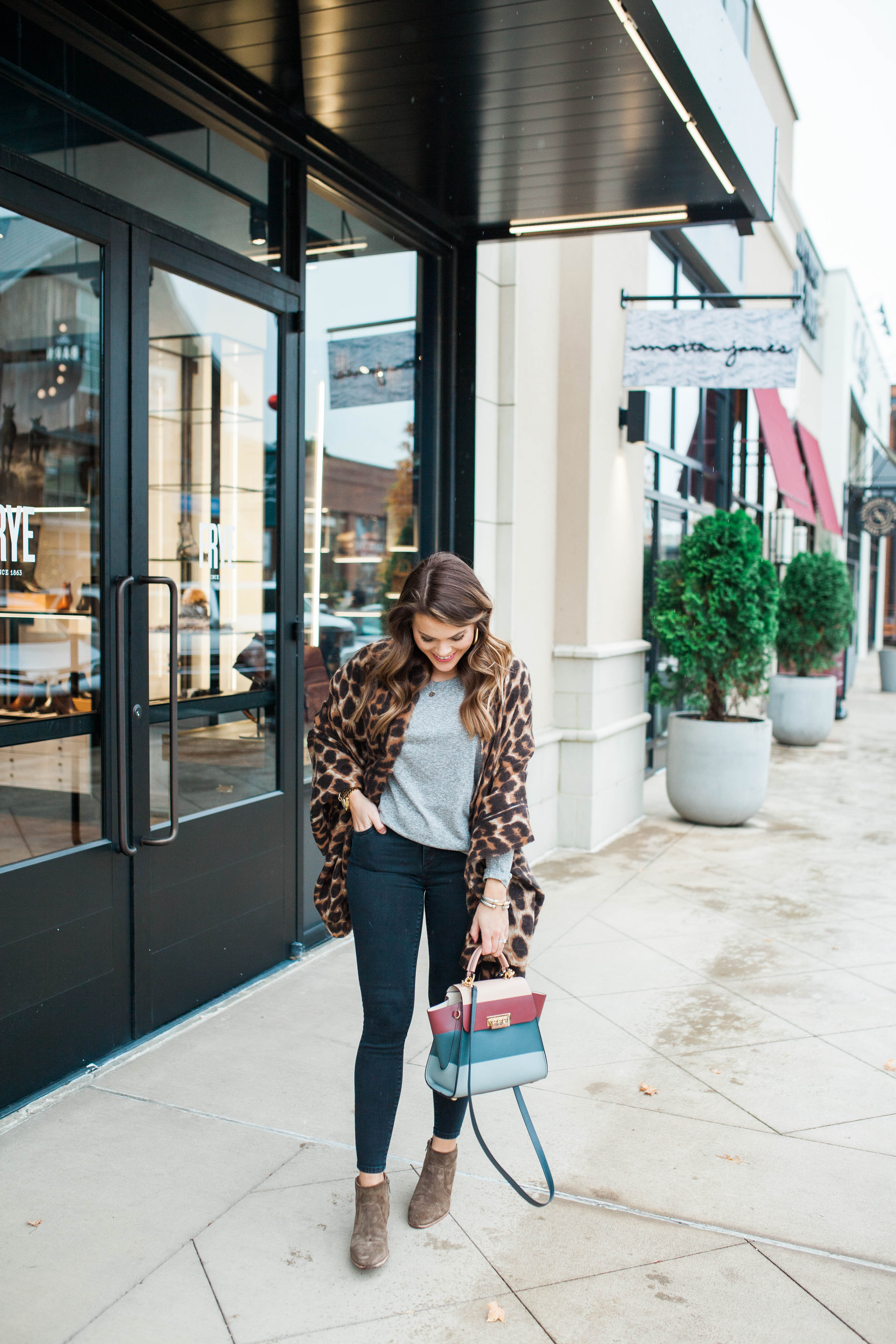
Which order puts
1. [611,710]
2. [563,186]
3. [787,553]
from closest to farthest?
[563,186]
[611,710]
[787,553]

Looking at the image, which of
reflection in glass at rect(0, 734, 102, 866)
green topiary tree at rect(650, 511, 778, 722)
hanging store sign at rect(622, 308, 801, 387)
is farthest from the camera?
green topiary tree at rect(650, 511, 778, 722)

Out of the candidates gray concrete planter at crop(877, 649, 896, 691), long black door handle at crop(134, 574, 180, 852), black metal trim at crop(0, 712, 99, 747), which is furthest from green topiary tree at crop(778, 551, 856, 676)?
black metal trim at crop(0, 712, 99, 747)

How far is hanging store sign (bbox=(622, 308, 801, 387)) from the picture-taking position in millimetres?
6730

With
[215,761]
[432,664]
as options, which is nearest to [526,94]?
[432,664]

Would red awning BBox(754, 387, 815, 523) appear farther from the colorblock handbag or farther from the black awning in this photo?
the colorblock handbag

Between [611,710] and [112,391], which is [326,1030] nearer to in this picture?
[112,391]

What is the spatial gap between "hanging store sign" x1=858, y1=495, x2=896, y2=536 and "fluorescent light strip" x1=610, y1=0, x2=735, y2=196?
18.4 meters

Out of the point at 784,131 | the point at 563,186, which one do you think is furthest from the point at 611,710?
the point at 784,131

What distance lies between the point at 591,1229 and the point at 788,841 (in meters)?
5.10

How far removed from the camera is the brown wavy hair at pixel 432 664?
8.21ft

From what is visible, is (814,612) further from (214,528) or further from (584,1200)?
(584,1200)

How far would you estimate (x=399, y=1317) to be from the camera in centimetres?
240

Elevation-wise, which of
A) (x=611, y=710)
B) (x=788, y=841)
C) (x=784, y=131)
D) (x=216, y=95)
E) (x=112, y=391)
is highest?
(x=784, y=131)

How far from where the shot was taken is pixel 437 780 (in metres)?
2.62
